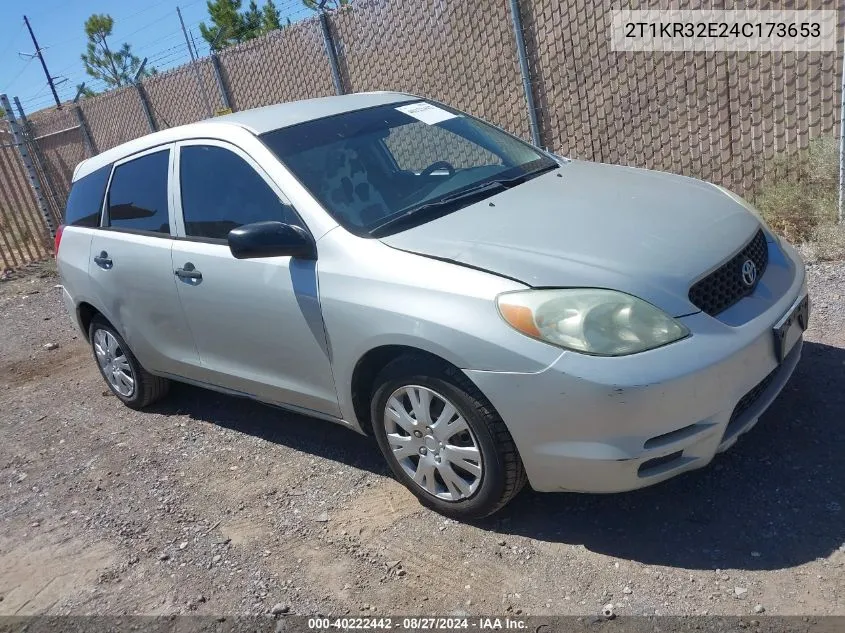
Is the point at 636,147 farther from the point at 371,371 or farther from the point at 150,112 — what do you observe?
the point at 150,112

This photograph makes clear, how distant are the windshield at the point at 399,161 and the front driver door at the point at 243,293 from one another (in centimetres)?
24

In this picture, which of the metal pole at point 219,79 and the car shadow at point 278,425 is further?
the metal pole at point 219,79

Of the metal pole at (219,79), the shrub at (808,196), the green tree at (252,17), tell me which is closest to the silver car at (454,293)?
the shrub at (808,196)

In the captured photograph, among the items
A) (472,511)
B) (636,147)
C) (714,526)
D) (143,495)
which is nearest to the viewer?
(714,526)

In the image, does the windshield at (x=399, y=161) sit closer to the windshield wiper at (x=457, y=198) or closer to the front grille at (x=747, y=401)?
the windshield wiper at (x=457, y=198)

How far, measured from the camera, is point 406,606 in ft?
9.67

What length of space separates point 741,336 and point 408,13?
6724 mm

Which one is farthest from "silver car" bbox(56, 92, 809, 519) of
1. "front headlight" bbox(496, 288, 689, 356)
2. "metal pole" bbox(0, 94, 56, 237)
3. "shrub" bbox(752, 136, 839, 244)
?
"metal pole" bbox(0, 94, 56, 237)

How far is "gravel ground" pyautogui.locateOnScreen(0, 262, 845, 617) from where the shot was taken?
2832mm

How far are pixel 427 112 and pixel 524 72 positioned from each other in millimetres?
3628

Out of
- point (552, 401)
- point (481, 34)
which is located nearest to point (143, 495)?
point (552, 401)

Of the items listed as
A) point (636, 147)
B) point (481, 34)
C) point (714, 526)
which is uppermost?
point (481, 34)

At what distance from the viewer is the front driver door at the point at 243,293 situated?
3.56 metres

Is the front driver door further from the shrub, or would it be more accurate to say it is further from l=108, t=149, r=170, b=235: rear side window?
the shrub
